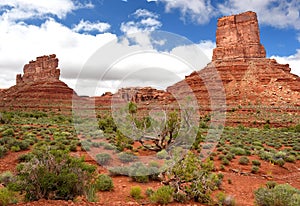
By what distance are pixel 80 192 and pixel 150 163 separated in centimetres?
576

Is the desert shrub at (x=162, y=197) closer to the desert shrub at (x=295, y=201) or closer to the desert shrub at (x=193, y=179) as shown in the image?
the desert shrub at (x=193, y=179)

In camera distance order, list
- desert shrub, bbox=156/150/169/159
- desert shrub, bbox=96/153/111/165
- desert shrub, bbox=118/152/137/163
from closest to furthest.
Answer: desert shrub, bbox=96/153/111/165, desert shrub, bbox=118/152/137/163, desert shrub, bbox=156/150/169/159

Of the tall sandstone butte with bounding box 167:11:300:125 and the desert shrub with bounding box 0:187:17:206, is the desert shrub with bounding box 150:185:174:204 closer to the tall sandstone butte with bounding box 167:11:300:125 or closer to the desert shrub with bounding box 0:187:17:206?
the desert shrub with bounding box 0:187:17:206

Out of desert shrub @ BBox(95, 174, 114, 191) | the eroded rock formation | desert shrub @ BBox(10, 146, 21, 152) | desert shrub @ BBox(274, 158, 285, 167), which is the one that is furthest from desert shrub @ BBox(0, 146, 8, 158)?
the eroded rock formation

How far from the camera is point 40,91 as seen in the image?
7775cm

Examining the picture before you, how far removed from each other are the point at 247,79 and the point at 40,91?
6347 cm

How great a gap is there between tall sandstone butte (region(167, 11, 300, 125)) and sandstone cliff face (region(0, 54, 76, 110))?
38.3m

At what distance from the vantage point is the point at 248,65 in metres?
73.1

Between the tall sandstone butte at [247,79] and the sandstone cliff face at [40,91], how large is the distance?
38.3 m

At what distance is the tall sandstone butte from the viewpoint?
4681 cm

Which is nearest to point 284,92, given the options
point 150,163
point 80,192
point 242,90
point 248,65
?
point 242,90

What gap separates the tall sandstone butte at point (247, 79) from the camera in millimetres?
46812

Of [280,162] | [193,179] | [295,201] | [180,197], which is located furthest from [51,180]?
[280,162]

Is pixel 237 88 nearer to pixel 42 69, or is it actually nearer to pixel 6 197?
pixel 6 197
